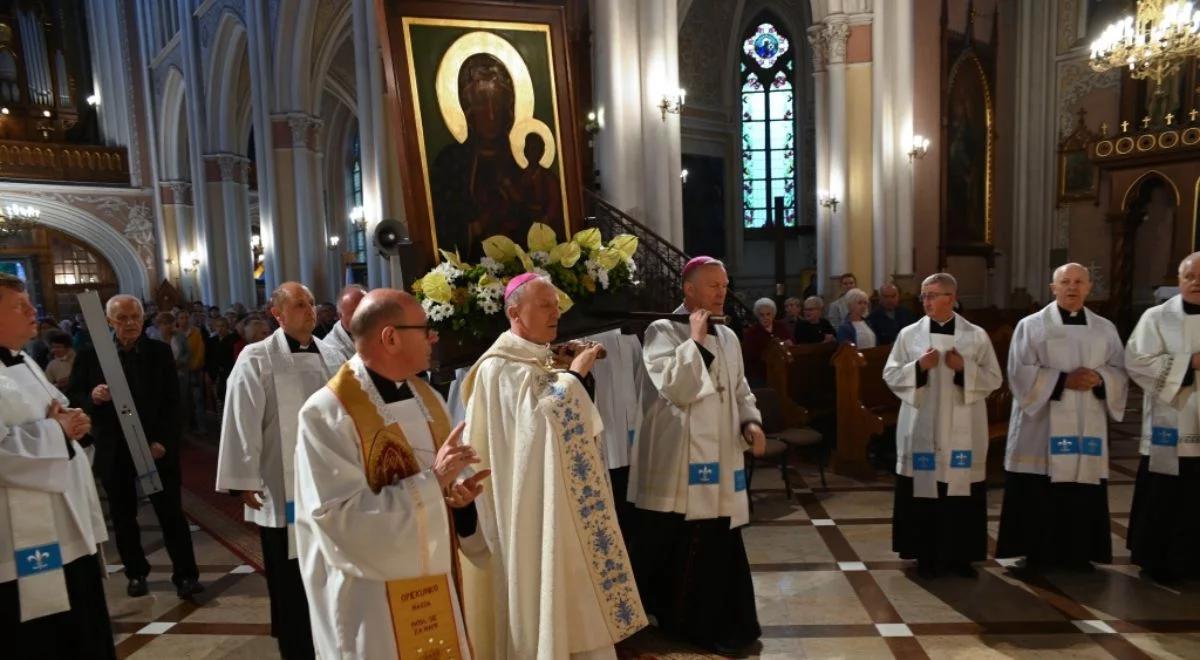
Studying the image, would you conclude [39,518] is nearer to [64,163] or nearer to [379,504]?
[379,504]

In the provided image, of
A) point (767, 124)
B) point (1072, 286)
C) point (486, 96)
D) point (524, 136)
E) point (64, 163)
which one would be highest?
point (64, 163)

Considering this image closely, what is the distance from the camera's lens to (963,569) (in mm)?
4551

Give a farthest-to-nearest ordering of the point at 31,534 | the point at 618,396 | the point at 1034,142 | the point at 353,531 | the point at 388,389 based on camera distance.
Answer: the point at 1034,142 < the point at 618,396 < the point at 31,534 < the point at 388,389 < the point at 353,531

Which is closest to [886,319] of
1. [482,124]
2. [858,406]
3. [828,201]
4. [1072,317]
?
[858,406]

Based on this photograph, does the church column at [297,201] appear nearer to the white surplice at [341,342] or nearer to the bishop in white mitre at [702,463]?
the white surplice at [341,342]

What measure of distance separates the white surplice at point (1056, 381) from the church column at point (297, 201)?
545 inches

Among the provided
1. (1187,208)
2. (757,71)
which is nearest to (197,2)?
(757,71)

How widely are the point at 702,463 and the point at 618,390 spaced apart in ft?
7.64

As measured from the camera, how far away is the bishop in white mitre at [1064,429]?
175 inches

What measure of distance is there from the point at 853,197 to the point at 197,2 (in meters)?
16.8

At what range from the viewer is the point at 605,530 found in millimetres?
2928

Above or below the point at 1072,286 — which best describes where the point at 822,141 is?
above

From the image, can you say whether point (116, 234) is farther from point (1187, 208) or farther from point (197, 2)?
point (1187, 208)

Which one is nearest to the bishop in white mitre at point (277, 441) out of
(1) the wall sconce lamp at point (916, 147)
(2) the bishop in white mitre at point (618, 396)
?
(2) the bishop in white mitre at point (618, 396)
